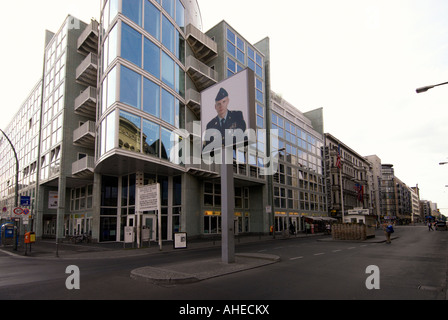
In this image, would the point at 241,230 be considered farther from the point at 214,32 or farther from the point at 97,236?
the point at 214,32

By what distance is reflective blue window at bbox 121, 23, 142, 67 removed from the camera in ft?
75.2

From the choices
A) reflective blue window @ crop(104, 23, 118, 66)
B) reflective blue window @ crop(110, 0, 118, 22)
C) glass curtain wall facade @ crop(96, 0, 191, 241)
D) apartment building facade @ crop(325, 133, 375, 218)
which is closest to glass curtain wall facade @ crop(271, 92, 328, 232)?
apartment building facade @ crop(325, 133, 375, 218)

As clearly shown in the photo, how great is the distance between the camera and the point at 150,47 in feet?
82.4

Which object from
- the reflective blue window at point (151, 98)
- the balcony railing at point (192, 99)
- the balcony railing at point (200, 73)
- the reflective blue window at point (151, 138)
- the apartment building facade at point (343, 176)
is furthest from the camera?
the apartment building facade at point (343, 176)

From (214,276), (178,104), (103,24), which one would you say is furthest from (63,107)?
(214,276)

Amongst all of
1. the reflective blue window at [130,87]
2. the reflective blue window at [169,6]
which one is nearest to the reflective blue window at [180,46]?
the reflective blue window at [169,6]

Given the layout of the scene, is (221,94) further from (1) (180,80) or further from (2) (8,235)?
(2) (8,235)

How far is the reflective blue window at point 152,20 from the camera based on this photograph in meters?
25.0

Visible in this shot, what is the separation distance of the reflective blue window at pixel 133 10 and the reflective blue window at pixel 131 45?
982 millimetres

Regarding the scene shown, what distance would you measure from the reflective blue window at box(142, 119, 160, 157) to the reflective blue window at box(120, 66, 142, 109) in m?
1.68

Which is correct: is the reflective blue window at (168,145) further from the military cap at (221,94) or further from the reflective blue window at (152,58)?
the military cap at (221,94)

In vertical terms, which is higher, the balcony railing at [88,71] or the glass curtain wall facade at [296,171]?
the balcony railing at [88,71]

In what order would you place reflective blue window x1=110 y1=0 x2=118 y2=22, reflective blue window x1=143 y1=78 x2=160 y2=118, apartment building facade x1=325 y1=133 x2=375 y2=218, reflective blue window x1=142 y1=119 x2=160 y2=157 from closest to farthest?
reflective blue window x1=110 y1=0 x2=118 y2=22 → reflective blue window x1=142 y1=119 x2=160 y2=157 → reflective blue window x1=143 y1=78 x2=160 y2=118 → apartment building facade x1=325 y1=133 x2=375 y2=218

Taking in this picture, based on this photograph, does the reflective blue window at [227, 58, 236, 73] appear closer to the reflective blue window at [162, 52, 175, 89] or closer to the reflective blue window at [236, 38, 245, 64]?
the reflective blue window at [236, 38, 245, 64]
